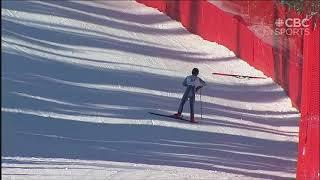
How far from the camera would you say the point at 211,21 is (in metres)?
27.5

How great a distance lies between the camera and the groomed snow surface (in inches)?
558

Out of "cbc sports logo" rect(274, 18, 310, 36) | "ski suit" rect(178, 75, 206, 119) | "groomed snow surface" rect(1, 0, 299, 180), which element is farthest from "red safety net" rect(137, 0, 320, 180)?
"ski suit" rect(178, 75, 206, 119)

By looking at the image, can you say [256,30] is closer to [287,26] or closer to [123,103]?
[287,26]

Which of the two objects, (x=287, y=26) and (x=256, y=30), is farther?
(x=256, y=30)

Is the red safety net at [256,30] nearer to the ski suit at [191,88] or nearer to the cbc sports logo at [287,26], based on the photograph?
the cbc sports logo at [287,26]

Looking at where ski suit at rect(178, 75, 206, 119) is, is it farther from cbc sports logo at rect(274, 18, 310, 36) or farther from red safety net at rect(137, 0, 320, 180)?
cbc sports logo at rect(274, 18, 310, 36)

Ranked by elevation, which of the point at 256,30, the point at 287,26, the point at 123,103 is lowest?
the point at 123,103

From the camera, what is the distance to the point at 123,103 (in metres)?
20.4

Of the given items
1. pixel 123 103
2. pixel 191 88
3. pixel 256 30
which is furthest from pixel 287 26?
pixel 123 103

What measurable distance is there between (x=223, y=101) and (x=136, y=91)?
6.75 feet

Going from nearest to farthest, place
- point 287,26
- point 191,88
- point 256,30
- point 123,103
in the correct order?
point 191,88 < point 123,103 < point 287,26 < point 256,30

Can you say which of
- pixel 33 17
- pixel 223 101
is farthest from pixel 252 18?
pixel 33 17

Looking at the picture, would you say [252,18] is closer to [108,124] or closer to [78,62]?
[78,62]

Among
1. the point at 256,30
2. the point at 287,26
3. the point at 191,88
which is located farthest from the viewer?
the point at 256,30
